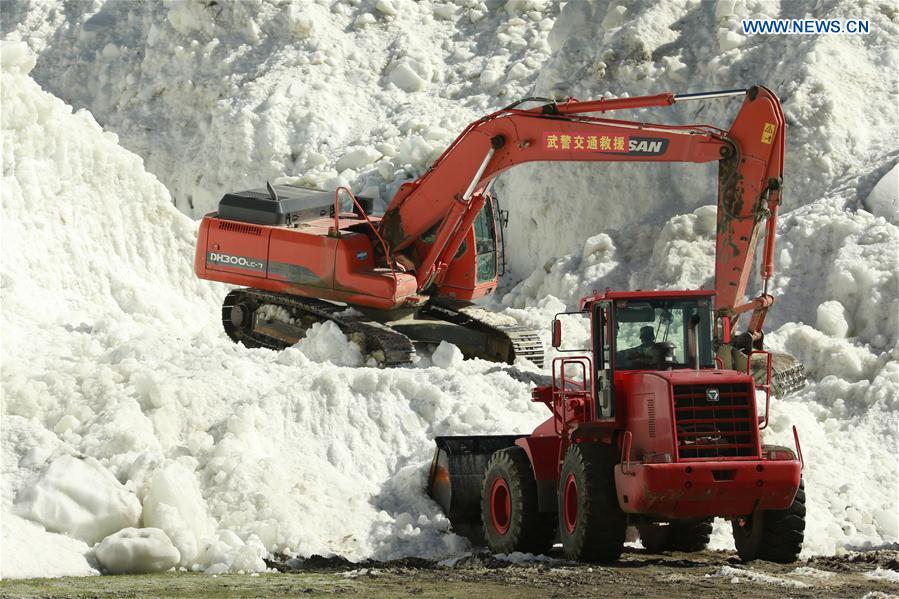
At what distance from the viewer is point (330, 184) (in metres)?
25.4

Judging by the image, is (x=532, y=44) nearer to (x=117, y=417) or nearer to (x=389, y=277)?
(x=389, y=277)

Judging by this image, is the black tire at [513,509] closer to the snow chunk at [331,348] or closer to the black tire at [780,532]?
the black tire at [780,532]

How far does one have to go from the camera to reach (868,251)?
61.0 feet

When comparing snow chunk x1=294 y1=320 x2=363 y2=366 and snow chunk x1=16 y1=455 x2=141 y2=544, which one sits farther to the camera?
snow chunk x1=294 y1=320 x2=363 y2=366

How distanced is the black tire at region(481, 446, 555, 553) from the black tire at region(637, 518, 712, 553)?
3.51 feet

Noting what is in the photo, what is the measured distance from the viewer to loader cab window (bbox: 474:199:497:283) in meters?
18.4

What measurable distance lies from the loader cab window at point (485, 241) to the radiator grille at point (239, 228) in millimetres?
2406

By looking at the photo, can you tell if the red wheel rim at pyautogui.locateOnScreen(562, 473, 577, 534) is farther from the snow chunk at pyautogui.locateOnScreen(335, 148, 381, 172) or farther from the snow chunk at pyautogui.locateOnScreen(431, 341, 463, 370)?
the snow chunk at pyautogui.locateOnScreen(335, 148, 381, 172)

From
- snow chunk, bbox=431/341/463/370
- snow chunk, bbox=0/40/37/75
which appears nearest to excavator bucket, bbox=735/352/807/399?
snow chunk, bbox=431/341/463/370

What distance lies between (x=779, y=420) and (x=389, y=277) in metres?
4.75

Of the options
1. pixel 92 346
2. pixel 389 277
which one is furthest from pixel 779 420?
pixel 92 346

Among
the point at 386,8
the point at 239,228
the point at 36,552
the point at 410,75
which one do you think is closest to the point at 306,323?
the point at 239,228

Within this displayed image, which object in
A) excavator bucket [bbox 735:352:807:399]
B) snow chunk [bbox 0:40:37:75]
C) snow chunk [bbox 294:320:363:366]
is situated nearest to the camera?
excavator bucket [bbox 735:352:807:399]

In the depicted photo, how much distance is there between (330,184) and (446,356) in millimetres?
8994
